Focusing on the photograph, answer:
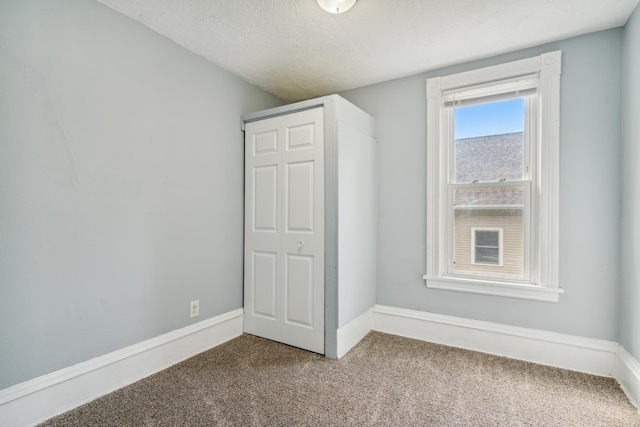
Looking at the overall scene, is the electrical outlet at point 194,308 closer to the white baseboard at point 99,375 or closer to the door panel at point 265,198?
the white baseboard at point 99,375

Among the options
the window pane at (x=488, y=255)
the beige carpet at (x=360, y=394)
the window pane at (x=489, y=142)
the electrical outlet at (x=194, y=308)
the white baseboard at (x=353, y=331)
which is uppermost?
the window pane at (x=489, y=142)

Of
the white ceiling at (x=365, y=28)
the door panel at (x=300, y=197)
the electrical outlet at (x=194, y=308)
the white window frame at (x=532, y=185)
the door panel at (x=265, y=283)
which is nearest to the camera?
the white ceiling at (x=365, y=28)

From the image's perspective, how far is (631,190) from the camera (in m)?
1.85

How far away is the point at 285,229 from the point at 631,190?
238cm

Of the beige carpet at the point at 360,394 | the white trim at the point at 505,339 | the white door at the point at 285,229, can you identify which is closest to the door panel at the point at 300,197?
the white door at the point at 285,229

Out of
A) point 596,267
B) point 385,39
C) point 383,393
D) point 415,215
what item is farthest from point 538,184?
point 383,393

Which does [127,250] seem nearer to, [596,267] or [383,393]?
[383,393]

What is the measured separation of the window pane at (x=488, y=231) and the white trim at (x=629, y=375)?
716mm

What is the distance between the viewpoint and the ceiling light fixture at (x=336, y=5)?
1.73 metres

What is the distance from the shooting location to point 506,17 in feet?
6.34

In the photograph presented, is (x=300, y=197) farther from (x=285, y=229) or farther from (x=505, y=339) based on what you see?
(x=505, y=339)

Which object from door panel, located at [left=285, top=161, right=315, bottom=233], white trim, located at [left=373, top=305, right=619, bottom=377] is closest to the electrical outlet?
door panel, located at [left=285, top=161, right=315, bottom=233]

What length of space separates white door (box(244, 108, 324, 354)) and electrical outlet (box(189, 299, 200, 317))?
0.48 m

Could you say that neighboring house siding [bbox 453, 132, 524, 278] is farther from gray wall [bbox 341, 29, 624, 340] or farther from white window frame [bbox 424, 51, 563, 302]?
gray wall [bbox 341, 29, 624, 340]
